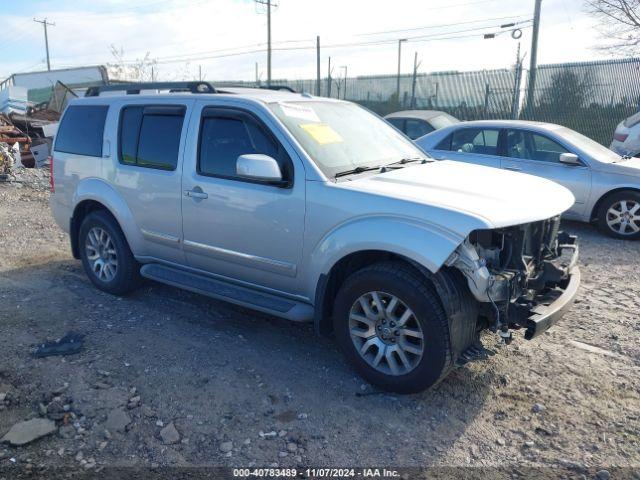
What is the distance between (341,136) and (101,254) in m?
2.76

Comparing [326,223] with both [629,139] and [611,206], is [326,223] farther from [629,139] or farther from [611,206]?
[629,139]

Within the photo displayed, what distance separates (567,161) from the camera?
7273 mm

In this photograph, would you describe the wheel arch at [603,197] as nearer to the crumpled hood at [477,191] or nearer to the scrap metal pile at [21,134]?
the crumpled hood at [477,191]

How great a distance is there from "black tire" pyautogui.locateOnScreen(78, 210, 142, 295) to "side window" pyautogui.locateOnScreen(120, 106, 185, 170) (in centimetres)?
65

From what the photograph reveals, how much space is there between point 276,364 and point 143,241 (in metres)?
Answer: 1.83

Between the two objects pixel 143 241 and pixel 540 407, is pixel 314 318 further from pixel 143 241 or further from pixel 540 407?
pixel 143 241

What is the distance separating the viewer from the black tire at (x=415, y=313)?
3.24 metres

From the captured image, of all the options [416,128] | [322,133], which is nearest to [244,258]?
[322,133]

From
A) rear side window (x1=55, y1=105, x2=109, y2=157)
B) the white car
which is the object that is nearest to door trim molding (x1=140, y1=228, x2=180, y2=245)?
rear side window (x1=55, y1=105, x2=109, y2=157)

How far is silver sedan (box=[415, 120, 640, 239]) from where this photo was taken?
725cm

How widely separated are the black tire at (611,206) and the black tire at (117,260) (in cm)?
608

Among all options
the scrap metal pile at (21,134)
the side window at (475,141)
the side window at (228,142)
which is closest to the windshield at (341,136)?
the side window at (228,142)

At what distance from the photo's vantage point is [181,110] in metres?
4.54

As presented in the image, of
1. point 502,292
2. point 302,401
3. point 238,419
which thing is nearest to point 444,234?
point 502,292
